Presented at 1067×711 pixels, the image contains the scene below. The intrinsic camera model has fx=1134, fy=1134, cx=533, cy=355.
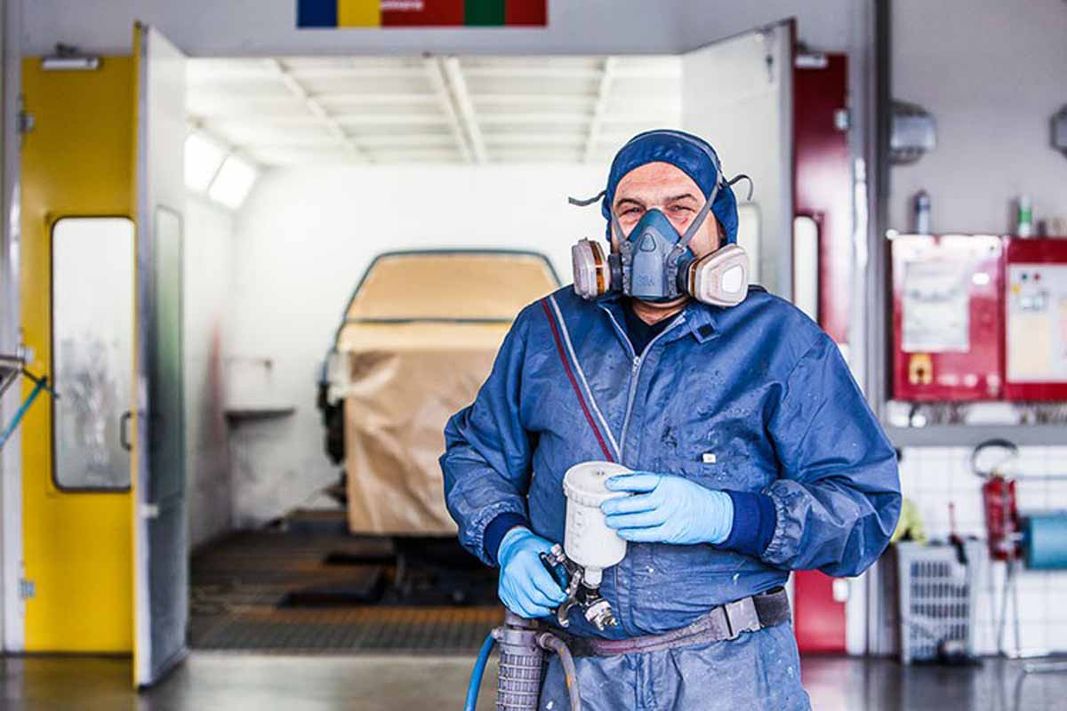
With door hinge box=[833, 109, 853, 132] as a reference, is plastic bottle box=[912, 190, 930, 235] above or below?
below

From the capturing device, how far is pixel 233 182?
9.46m

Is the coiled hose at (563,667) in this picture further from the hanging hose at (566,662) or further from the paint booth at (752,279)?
the paint booth at (752,279)

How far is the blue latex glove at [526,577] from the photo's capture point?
1.82 meters

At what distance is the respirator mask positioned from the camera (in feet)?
6.06

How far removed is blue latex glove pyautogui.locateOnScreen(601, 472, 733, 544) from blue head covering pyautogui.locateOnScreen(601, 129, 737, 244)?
52 cm

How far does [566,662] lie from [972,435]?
13.0 ft

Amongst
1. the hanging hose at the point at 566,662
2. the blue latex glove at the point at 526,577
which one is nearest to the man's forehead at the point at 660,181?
the blue latex glove at the point at 526,577

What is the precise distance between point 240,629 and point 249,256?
4.66 metres

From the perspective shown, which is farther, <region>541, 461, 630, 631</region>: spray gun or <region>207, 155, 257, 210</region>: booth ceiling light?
<region>207, 155, 257, 210</region>: booth ceiling light

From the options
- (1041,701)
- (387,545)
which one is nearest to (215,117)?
(387,545)

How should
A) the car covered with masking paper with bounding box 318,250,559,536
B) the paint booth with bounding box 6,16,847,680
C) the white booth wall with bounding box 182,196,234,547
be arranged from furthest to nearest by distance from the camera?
the white booth wall with bounding box 182,196,234,547 < the car covered with masking paper with bounding box 318,250,559,536 < the paint booth with bounding box 6,16,847,680

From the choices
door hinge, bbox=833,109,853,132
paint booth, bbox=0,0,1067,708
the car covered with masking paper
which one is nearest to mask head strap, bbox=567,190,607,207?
paint booth, bbox=0,0,1067,708

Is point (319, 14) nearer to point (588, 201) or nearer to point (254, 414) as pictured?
point (588, 201)

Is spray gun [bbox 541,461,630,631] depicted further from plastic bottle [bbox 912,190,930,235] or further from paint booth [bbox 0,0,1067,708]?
plastic bottle [bbox 912,190,930,235]
